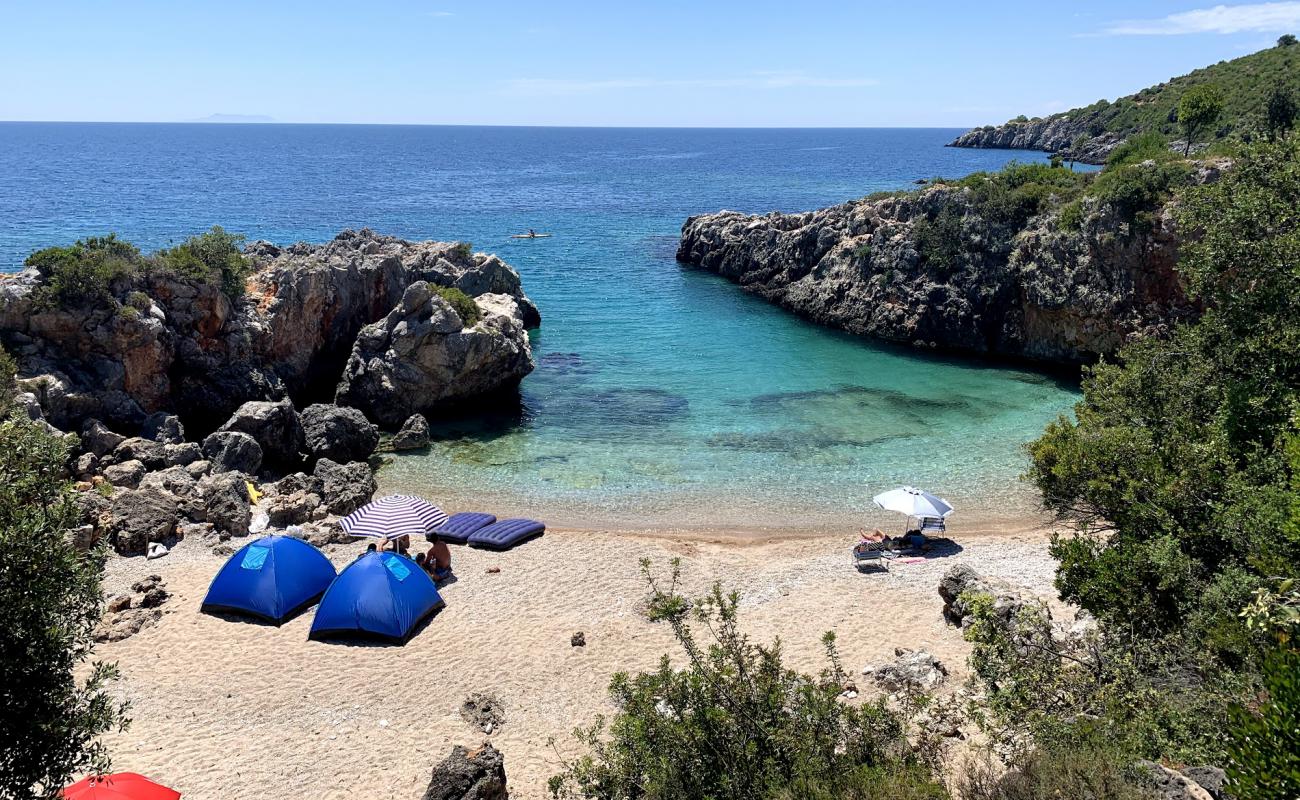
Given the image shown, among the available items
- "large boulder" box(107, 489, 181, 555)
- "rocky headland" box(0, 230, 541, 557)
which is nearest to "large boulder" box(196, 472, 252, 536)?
"rocky headland" box(0, 230, 541, 557)

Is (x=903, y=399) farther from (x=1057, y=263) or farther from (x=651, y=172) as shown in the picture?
(x=651, y=172)

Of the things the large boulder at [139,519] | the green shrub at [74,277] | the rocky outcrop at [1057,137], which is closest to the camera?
the large boulder at [139,519]

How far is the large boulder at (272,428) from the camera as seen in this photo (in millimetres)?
25750

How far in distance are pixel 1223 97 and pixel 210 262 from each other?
80.2 metres

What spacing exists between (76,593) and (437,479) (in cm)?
1737

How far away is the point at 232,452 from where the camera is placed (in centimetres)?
2433

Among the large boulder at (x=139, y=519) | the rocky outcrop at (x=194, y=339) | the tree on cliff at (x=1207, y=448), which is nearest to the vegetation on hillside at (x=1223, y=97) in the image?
the tree on cliff at (x=1207, y=448)

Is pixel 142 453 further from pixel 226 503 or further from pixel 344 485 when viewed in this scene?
pixel 344 485

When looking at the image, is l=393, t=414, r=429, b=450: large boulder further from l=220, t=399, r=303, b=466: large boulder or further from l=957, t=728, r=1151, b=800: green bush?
l=957, t=728, r=1151, b=800: green bush

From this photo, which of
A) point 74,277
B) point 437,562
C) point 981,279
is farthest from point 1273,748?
point 981,279

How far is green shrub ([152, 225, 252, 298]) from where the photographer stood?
2859cm

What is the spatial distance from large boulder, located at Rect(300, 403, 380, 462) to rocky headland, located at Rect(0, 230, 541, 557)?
5 centimetres

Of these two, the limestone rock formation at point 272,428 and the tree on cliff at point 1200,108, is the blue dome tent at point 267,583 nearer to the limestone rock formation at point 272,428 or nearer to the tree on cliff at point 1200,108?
the limestone rock formation at point 272,428

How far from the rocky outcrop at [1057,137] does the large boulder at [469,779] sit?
9969 cm
